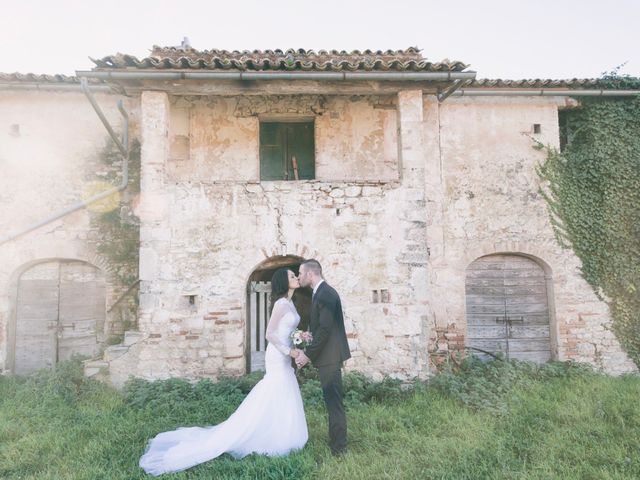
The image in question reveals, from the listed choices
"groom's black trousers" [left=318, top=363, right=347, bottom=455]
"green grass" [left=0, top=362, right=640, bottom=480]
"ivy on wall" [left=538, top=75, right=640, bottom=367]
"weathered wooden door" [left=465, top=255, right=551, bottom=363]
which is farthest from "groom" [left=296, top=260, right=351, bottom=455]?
"ivy on wall" [left=538, top=75, right=640, bottom=367]

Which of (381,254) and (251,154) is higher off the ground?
(251,154)

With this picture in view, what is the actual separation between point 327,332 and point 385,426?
5.52 ft

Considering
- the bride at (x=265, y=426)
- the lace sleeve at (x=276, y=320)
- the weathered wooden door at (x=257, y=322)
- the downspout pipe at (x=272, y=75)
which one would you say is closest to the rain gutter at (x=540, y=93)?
the downspout pipe at (x=272, y=75)

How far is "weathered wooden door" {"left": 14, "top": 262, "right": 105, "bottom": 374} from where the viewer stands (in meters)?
7.89

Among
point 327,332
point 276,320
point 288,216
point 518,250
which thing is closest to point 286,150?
point 288,216

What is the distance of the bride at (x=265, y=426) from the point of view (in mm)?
4133

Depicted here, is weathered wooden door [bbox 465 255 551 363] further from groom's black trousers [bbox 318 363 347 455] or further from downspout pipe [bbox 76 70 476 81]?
groom's black trousers [bbox 318 363 347 455]

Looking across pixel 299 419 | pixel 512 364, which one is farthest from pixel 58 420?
pixel 512 364

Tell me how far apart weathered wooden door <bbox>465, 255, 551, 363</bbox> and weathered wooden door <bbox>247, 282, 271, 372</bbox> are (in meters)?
3.89

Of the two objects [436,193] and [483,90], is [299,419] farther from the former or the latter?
[483,90]

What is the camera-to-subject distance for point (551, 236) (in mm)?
8352

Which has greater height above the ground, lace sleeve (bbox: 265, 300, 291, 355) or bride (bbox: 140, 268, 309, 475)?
lace sleeve (bbox: 265, 300, 291, 355)

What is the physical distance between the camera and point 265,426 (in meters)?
4.30

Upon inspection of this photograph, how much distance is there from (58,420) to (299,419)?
→ 3200 mm
